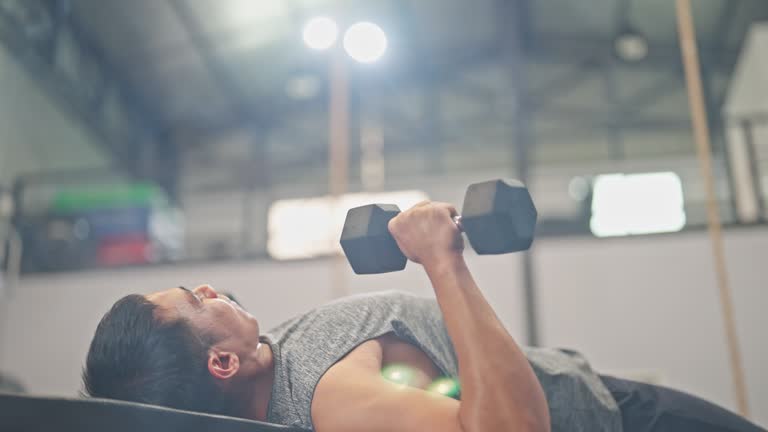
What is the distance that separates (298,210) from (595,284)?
13.5ft

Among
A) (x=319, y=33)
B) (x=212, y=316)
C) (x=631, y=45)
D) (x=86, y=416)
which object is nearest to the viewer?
(x=86, y=416)

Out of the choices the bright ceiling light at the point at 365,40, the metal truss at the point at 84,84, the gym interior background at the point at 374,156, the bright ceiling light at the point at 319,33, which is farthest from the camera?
the metal truss at the point at 84,84

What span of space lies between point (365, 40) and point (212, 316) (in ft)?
10.2

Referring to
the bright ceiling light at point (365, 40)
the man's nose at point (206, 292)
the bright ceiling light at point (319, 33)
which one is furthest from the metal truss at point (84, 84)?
the man's nose at point (206, 292)

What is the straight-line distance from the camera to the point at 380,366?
102 centimetres

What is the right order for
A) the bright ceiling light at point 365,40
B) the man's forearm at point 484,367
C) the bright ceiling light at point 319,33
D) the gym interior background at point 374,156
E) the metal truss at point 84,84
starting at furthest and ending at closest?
1. the metal truss at point 84,84
2. the bright ceiling light at point 319,33
3. the bright ceiling light at point 365,40
4. the gym interior background at point 374,156
5. the man's forearm at point 484,367

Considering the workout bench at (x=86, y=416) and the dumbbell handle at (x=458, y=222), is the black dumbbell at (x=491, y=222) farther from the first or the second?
the workout bench at (x=86, y=416)

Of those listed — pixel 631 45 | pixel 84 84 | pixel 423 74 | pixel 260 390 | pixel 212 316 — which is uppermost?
pixel 423 74

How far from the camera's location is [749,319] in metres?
3.26

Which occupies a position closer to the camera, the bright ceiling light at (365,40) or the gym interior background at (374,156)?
the gym interior background at (374,156)

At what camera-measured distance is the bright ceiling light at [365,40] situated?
3879 millimetres

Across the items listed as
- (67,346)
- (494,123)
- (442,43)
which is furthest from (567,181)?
(67,346)

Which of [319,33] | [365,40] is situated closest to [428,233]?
[365,40]

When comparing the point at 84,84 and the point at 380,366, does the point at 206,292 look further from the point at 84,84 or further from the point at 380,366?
the point at 84,84
